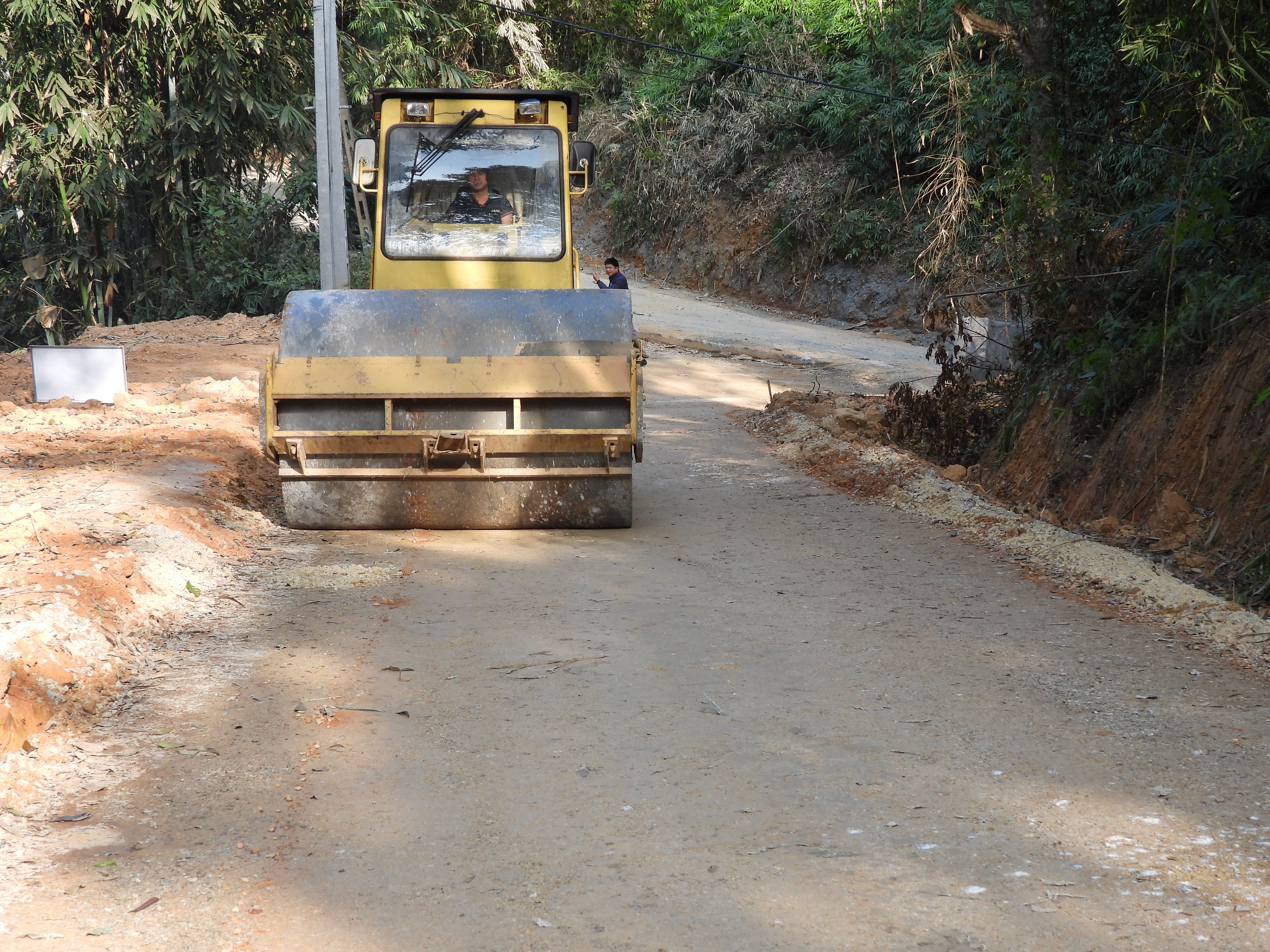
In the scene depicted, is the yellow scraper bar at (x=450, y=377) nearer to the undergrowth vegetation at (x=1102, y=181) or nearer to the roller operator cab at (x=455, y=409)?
the roller operator cab at (x=455, y=409)

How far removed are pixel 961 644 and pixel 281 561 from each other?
4078mm

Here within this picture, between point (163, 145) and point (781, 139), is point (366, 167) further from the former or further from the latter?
point (781, 139)

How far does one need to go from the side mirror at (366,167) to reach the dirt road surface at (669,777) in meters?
3.52

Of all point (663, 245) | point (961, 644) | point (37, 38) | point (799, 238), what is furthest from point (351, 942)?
point (663, 245)

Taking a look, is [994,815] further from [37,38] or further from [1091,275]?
[37,38]

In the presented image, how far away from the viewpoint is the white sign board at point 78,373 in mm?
12344

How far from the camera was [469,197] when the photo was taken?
9.11 m

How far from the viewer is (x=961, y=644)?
18.2 feet

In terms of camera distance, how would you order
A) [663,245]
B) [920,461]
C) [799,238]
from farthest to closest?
[663,245] < [799,238] < [920,461]

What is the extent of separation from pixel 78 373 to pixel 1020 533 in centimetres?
998

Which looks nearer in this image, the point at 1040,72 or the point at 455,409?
the point at 455,409

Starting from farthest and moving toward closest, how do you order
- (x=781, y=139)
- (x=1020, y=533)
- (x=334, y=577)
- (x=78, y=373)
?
(x=781, y=139), (x=78, y=373), (x=1020, y=533), (x=334, y=577)

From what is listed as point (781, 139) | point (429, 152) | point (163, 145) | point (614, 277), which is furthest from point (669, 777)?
point (781, 139)

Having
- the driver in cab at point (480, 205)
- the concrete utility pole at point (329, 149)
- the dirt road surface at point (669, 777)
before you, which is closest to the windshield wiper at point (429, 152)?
the driver in cab at point (480, 205)
